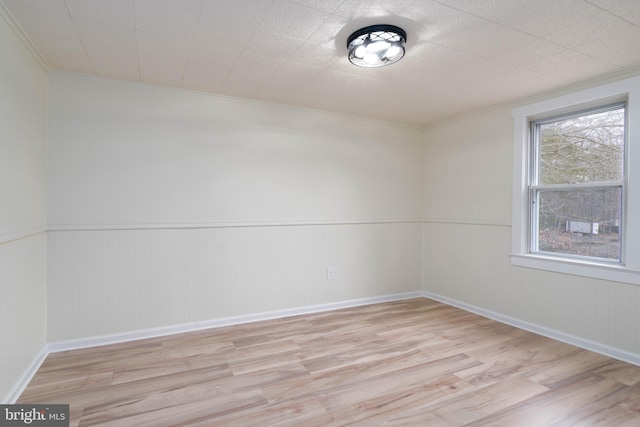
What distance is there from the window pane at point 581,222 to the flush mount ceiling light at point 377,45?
2.10 meters

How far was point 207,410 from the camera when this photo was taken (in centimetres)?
196

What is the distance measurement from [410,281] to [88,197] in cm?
366

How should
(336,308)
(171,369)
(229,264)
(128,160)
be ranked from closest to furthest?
(171,369) < (128,160) < (229,264) < (336,308)

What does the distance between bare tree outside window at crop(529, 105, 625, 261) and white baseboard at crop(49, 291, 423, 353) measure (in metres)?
1.92

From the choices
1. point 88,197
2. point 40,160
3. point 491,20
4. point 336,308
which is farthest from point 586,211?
point 40,160

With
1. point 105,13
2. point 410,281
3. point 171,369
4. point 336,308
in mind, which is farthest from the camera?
point 410,281

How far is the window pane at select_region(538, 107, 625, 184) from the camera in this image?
9.05ft

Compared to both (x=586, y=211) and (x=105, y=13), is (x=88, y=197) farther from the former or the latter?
(x=586, y=211)

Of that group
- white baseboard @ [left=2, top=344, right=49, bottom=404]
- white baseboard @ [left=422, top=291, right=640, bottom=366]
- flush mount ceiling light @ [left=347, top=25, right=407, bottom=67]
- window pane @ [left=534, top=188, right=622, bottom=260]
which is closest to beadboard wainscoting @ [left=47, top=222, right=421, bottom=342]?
white baseboard @ [left=2, top=344, right=49, bottom=404]

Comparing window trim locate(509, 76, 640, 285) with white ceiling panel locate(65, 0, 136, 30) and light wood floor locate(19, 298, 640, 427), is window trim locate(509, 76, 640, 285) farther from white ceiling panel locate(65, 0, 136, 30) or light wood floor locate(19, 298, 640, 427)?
white ceiling panel locate(65, 0, 136, 30)

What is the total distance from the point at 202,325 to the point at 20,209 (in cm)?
172

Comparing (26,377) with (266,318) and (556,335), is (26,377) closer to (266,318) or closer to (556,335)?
(266,318)

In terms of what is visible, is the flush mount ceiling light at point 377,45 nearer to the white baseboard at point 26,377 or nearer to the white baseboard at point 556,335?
the white baseboard at point 556,335

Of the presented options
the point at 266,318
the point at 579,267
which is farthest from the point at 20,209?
the point at 579,267
